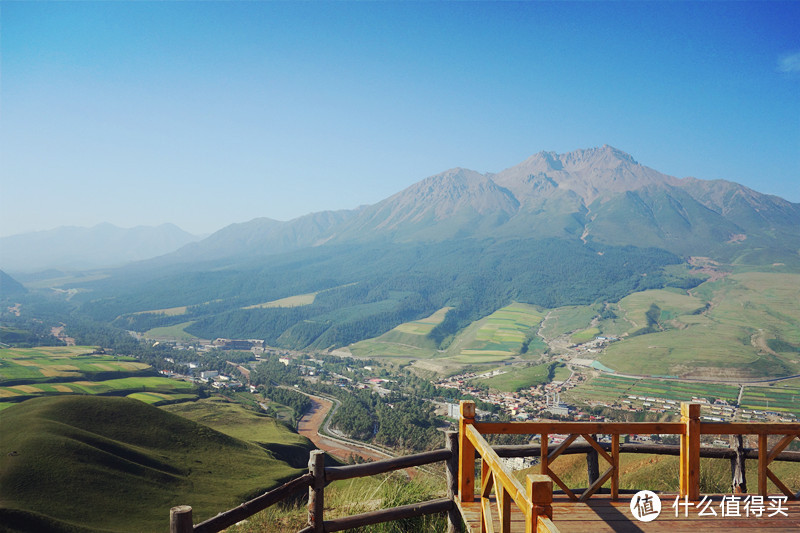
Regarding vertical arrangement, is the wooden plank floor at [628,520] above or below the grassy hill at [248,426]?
above

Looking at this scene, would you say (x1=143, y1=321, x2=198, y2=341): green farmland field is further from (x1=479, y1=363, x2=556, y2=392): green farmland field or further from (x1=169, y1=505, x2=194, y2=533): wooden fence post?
(x1=169, y1=505, x2=194, y2=533): wooden fence post

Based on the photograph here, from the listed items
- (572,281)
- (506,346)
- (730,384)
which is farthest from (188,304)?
(730,384)

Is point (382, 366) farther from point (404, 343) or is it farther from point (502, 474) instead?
point (502, 474)

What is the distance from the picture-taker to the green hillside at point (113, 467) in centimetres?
2228

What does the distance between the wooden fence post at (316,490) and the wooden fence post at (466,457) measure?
1604mm

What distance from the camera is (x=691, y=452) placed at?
5762 mm

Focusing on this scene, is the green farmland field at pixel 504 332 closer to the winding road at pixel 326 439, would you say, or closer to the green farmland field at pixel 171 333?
the winding road at pixel 326 439

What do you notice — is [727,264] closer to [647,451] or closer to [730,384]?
[730,384]

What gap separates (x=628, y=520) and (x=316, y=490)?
3.33 meters

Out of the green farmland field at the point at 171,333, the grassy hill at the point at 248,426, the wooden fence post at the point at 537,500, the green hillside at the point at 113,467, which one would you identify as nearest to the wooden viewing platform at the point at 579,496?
the wooden fence post at the point at 537,500

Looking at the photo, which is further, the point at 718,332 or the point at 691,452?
the point at 718,332

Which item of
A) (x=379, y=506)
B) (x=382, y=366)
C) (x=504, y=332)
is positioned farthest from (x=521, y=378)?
(x=379, y=506)

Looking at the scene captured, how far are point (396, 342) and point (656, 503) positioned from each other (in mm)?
128572

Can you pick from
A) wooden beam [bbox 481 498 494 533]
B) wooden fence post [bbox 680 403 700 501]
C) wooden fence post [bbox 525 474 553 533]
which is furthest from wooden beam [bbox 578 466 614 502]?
wooden fence post [bbox 525 474 553 533]
